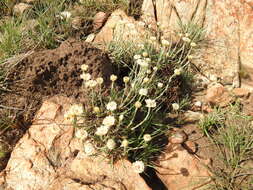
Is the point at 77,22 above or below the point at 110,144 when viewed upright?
above

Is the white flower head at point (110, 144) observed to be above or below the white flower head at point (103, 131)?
below

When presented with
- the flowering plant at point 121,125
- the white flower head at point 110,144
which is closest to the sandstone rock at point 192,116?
the flowering plant at point 121,125

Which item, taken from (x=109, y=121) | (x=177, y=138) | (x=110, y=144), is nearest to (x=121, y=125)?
(x=109, y=121)

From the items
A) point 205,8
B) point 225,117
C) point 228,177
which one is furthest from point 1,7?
point 228,177

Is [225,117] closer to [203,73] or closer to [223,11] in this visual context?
[203,73]

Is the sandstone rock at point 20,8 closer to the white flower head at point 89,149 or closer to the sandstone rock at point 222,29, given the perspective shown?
the sandstone rock at point 222,29

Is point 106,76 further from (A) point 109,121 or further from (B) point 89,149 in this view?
(B) point 89,149

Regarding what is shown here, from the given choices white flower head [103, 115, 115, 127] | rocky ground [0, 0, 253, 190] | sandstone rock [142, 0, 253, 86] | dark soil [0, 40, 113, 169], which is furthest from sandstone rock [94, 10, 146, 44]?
white flower head [103, 115, 115, 127]
